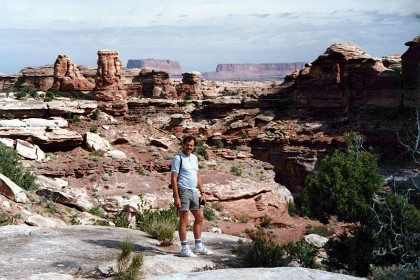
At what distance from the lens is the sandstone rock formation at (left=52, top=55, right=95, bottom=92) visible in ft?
136

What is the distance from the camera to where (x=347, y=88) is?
42.2m

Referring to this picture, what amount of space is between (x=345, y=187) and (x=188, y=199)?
4.14 m

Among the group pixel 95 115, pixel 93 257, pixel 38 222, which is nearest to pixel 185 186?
pixel 93 257

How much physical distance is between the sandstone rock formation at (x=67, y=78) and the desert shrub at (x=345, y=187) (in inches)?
1286

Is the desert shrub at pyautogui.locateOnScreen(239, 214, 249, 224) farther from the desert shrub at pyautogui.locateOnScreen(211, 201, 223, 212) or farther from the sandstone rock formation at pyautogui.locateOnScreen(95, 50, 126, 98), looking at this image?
the sandstone rock formation at pyautogui.locateOnScreen(95, 50, 126, 98)

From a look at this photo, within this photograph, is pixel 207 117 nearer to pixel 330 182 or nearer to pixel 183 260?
pixel 330 182

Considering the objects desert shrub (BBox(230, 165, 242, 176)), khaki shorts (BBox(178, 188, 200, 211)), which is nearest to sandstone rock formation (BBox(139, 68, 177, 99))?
desert shrub (BBox(230, 165, 242, 176))

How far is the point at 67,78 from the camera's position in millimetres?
41531

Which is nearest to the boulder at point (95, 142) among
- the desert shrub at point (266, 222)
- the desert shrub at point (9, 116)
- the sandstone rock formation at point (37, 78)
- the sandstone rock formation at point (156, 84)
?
the desert shrub at point (9, 116)

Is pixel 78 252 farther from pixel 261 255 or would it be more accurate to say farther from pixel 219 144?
pixel 219 144

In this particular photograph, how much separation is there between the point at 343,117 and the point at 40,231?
1361 inches

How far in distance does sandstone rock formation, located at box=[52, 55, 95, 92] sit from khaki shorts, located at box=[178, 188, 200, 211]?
35066 mm

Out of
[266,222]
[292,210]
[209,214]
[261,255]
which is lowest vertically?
[292,210]

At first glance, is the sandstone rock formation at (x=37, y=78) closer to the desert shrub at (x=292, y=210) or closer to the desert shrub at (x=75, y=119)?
the desert shrub at (x=75, y=119)
